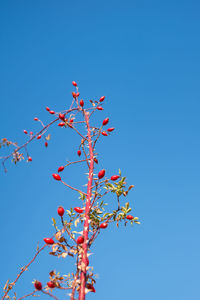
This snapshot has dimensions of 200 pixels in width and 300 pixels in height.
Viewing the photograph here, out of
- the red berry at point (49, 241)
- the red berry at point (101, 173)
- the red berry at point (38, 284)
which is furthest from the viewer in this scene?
the red berry at point (101, 173)

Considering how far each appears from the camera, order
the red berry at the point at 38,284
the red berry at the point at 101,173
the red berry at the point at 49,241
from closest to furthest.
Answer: the red berry at the point at 38,284
the red berry at the point at 49,241
the red berry at the point at 101,173

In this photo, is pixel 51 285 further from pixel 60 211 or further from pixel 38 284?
pixel 60 211

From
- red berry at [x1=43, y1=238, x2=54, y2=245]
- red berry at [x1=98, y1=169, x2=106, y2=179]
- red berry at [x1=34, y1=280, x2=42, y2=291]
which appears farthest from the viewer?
red berry at [x1=98, y1=169, x2=106, y2=179]

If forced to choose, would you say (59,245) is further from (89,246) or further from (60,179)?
(60,179)

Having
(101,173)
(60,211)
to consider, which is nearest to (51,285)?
(60,211)

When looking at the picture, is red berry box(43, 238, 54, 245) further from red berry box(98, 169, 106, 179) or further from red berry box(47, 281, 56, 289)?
red berry box(98, 169, 106, 179)

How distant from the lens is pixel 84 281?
2303 millimetres

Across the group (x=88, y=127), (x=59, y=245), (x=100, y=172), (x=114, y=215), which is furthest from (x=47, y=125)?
(x=59, y=245)

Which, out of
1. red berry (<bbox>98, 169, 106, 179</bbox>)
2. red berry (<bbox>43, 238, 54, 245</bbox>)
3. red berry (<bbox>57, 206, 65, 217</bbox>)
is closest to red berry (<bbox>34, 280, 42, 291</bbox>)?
red berry (<bbox>43, 238, 54, 245</bbox>)

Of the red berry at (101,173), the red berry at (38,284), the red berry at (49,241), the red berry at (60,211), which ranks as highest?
the red berry at (101,173)

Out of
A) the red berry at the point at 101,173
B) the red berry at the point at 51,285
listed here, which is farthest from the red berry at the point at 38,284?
the red berry at the point at 101,173

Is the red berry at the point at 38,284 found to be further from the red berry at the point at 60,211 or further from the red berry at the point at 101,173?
the red berry at the point at 101,173

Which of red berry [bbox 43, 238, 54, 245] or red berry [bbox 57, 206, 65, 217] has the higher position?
red berry [bbox 57, 206, 65, 217]

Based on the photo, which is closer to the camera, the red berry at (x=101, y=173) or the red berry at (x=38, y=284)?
the red berry at (x=38, y=284)
